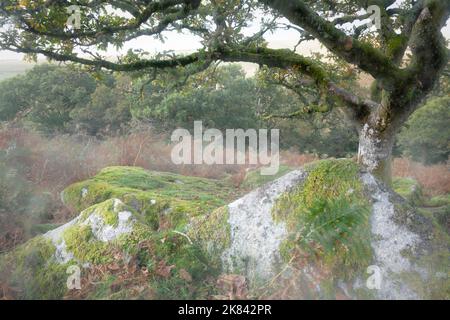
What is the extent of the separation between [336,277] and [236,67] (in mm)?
27367

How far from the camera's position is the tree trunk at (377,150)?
5738mm

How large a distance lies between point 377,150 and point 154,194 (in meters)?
3.59

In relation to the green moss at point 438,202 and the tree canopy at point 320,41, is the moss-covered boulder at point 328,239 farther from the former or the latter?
the green moss at point 438,202

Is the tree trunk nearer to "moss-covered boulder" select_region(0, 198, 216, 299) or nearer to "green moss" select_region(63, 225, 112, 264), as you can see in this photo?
"moss-covered boulder" select_region(0, 198, 216, 299)

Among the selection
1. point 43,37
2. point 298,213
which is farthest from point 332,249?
point 43,37

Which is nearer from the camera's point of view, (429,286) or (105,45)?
(429,286)

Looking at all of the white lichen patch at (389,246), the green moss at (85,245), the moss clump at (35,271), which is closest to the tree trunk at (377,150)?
the white lichen patch at (389,246)

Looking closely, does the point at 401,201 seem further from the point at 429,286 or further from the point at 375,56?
the point at 375,56

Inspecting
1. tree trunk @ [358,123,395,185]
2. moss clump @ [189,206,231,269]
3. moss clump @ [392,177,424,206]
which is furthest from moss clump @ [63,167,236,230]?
moss clump @ [392,177,424,206]

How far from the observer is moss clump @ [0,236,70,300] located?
152 inches

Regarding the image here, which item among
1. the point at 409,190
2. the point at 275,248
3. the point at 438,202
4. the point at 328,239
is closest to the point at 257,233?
the point at 275,248

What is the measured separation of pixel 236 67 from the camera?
29750 millimetres

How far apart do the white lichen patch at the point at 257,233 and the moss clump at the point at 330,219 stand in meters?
0.10

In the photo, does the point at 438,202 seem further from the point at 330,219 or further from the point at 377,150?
the point at 330,219
